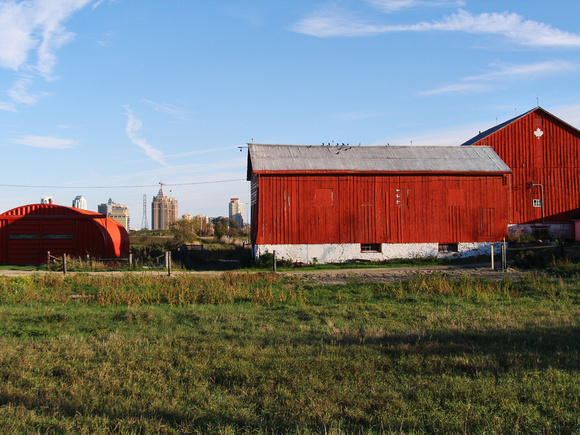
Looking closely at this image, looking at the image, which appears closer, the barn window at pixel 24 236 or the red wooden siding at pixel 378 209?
the red wooden siding at pixel 378 209

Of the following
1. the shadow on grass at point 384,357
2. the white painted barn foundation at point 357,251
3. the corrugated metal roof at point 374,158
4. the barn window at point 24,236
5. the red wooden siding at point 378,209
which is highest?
the corrugated metal roof at point 374,158

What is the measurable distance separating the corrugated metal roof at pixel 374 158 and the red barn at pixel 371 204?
2.5 inches

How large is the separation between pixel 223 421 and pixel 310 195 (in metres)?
22.4

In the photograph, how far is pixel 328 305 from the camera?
12234 millimetres

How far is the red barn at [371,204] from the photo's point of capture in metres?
26.6

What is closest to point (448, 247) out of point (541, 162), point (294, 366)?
point (541, 162)

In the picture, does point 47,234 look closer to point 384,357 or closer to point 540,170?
point 384,357

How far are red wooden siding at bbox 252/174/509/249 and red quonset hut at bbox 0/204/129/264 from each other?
1015 centimetres

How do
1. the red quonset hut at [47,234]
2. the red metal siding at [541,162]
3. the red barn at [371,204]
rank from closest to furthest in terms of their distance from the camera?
1. the red barn at [371,204]
2. the red quonset hut at [47,234]
3. the red metal siding at [541,162]

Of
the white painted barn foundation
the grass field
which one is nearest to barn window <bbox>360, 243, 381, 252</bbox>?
the white painted barn foundation

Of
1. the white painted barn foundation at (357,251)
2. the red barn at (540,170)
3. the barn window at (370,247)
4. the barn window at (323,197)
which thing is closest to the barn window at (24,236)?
the white painted barn foundation at (357,251)

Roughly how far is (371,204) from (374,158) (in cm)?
340

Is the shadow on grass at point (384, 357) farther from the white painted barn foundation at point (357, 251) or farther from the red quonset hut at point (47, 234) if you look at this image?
the red quonset hut at point (47, 234)

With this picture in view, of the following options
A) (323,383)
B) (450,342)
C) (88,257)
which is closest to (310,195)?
(88,257)
